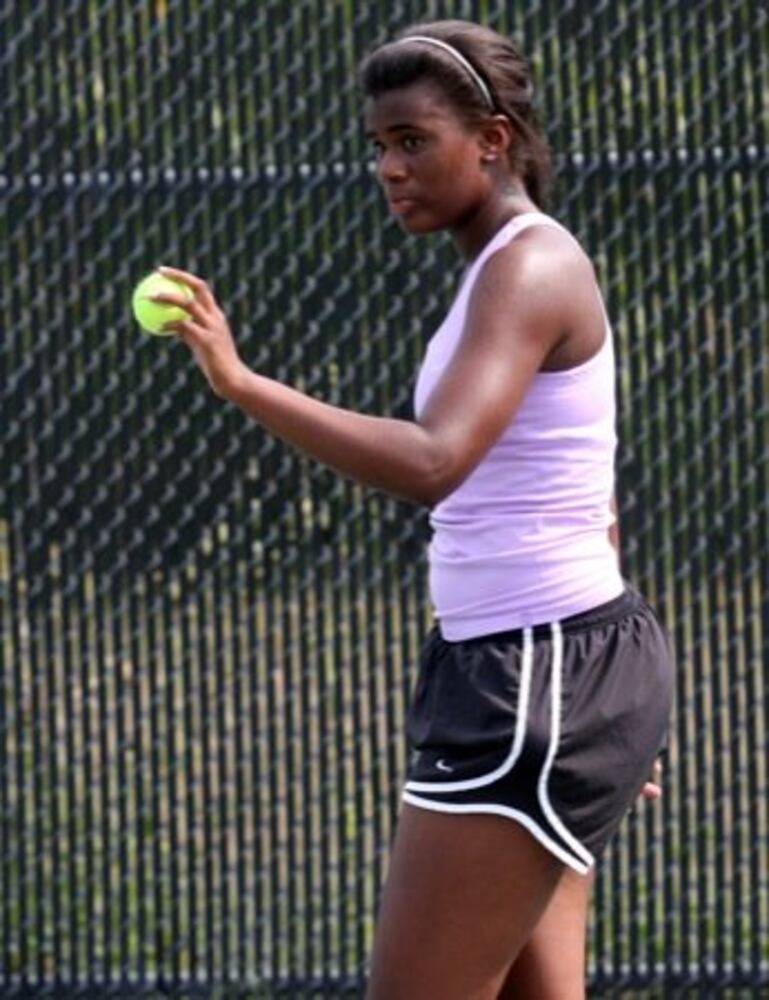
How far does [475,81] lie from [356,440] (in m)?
0.59

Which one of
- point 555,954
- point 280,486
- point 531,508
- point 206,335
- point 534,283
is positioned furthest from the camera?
point 280,486

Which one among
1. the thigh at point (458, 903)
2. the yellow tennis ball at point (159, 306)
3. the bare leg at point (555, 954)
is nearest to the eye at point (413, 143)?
the yellow tennis ball at point (159, 306)

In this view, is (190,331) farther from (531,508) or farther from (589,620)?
(589,620)

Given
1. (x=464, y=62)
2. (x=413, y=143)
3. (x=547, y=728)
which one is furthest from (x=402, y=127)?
(x=547, y=728)

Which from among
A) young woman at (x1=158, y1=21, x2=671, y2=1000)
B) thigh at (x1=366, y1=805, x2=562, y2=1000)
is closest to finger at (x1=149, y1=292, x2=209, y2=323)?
young woman at (x1=158, y1=21, x2=671, y2=1000)

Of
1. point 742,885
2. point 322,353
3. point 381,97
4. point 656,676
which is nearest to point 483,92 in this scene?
point 381,97

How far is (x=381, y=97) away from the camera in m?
3.47

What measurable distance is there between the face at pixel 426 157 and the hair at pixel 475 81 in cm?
2

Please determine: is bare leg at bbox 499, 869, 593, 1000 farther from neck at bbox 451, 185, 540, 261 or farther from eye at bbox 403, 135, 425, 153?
eye at bbox 403, 135, 425, 153

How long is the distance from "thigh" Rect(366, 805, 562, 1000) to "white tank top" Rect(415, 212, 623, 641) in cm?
28

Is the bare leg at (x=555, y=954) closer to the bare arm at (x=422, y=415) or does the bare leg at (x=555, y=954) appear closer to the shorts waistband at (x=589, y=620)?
the shorts waistband at (x=589, y=620)

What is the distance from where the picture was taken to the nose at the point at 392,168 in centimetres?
342

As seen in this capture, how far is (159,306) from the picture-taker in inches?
126

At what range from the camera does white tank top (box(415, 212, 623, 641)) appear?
3.39m
